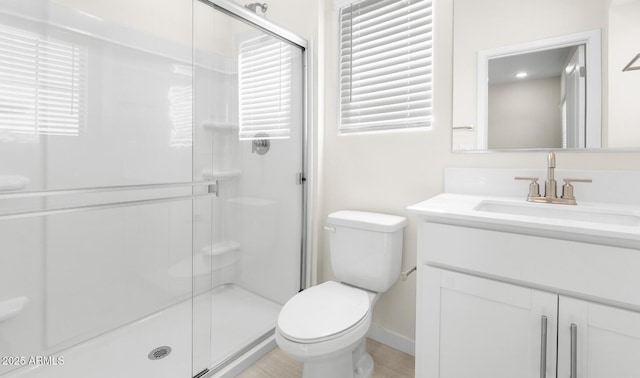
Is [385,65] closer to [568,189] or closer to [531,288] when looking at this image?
[568,189]

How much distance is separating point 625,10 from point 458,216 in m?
1.08

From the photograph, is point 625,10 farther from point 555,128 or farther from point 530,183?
point 530,183

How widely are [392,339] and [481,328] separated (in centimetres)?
89

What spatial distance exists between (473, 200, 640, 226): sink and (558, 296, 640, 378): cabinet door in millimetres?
373

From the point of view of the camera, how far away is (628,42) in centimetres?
111

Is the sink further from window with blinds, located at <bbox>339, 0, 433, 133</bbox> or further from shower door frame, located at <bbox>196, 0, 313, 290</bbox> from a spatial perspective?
shower door frame, located at <bbox>196, 0, 313, 290</bbox>

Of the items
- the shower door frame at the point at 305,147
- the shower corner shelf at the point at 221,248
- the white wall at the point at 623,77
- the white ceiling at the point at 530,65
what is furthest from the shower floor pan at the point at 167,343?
the white wall at the point at 623,77

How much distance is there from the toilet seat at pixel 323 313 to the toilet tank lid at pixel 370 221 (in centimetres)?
33

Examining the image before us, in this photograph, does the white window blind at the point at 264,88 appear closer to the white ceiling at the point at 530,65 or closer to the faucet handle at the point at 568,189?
the white ceiling at the point at 530,65

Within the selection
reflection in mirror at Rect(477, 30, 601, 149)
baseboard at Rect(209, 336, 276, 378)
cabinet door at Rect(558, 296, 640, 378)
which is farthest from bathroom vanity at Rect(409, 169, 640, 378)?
baseboard at Rect(209, 336, 276, 378)

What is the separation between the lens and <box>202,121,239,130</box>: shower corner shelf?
1.44 meters

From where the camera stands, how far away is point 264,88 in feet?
5.73

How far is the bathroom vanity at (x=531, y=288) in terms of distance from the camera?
762mm

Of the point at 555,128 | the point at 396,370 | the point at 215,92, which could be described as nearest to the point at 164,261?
the point at 215,92
